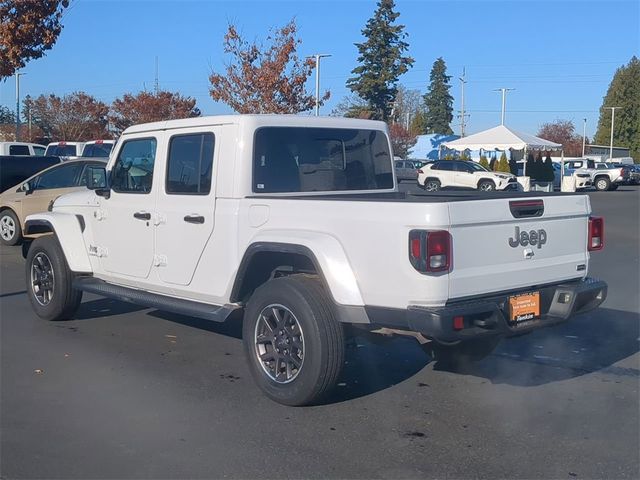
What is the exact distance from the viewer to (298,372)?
5.27 meters

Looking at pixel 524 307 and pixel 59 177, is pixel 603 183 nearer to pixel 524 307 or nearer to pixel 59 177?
pixel 59 177

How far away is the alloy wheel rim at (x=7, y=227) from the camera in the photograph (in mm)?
14047

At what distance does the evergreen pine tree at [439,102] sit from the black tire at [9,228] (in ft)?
247

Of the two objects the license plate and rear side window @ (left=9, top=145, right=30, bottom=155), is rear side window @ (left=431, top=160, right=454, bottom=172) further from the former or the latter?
the license plate

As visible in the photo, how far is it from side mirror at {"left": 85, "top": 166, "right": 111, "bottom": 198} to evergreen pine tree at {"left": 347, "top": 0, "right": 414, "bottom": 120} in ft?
154

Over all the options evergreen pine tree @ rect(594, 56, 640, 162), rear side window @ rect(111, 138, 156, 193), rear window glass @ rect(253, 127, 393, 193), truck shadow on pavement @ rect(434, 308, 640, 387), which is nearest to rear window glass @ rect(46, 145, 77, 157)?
rear side window @ rect(111, 138, 156, 193)

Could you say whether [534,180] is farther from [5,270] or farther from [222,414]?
[222,414]

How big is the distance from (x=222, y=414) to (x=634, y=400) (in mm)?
3016

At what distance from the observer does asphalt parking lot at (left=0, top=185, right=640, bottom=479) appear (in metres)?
4.45

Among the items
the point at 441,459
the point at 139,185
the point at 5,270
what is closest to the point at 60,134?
the point at 5,270

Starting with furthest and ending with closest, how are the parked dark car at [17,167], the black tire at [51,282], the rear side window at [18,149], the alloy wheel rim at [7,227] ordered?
the rear side window at [18,149], the parked dark car at [17,167], the alloy wheel rim at [7,227], the black tire at [51,282]

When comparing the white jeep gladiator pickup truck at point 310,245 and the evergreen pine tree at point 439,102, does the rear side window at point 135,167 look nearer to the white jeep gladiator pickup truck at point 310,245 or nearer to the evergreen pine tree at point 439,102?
the white jeep gladiator pickup truck at point 310,245

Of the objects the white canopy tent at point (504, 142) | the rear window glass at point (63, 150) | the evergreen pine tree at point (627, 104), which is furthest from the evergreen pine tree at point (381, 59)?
the evergreen pine tree at point (627, 104)

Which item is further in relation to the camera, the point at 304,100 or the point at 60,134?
the point at 60,134
